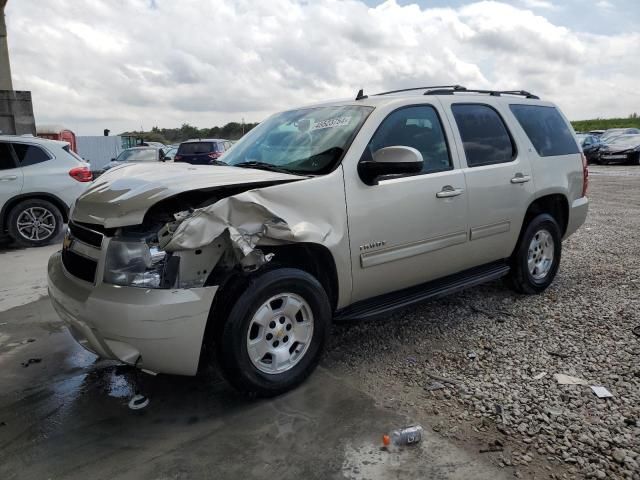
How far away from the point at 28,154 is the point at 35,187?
1.84 ft

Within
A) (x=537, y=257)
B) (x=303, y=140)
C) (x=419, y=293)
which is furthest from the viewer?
(x=537, y=257)

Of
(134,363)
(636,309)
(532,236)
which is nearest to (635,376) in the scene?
(636,309)

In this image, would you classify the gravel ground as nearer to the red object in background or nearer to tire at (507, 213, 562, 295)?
tire at (507, 213, 562, 295)

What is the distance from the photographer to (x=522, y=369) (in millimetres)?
3582

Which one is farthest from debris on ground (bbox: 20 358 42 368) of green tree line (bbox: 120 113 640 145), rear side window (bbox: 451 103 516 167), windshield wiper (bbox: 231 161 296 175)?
green tree line (bbox: 120 113 640 145)

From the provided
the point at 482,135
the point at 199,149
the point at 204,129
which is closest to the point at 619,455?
the point at 482,135

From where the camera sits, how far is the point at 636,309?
462 centimetres

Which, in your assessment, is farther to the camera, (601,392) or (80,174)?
(80,174)

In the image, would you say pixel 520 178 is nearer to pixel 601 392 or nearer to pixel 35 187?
pixel 601 392

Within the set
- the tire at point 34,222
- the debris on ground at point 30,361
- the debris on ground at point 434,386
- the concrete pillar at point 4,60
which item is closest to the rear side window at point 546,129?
the debris on ground at point 434,386

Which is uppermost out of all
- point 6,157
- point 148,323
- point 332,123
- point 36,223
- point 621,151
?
point 6,157

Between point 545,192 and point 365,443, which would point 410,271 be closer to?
point 365,443

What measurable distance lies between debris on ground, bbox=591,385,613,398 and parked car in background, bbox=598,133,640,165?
23392 mm

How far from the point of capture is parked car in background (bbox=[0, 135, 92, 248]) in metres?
7.85
